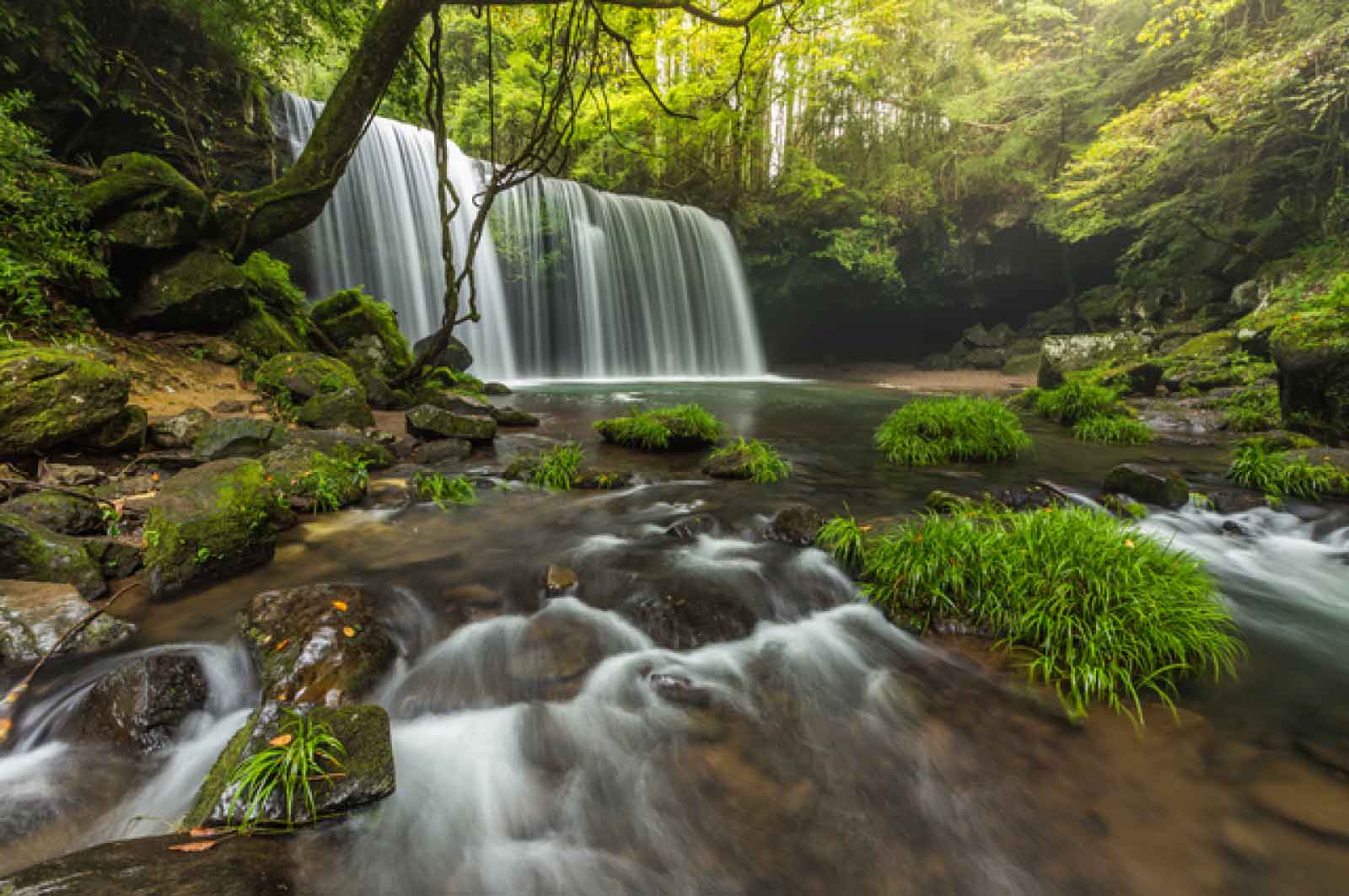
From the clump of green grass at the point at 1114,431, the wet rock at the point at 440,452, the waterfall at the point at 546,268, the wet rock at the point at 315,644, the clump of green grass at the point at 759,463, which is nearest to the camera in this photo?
the wet rock at the point at 315,644

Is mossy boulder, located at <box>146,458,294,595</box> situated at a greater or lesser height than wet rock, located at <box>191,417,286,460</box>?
lesser

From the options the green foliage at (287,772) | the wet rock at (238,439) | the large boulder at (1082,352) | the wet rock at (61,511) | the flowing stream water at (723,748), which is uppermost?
the large boulder at (1082,352)

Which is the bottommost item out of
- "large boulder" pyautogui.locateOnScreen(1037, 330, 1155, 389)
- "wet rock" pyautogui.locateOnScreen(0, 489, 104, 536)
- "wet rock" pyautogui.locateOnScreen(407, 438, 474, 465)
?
"wet rock" pyautogui.locateOnScreen(407, 438, 474, 465)

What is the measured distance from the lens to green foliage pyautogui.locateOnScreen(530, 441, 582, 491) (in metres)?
5.70

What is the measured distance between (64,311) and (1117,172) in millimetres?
19962

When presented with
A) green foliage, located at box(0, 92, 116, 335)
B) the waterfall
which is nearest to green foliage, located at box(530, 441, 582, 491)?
green foliage, located at box(0, 92, 116, 335)

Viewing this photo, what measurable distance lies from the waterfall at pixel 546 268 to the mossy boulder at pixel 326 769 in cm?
1466

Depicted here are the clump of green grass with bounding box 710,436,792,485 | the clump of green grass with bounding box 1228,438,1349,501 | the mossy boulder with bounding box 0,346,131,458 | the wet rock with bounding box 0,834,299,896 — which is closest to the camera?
the wet rock with bounding box 0,834,299,896

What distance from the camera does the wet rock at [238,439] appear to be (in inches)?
194

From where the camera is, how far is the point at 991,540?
333 centimetres

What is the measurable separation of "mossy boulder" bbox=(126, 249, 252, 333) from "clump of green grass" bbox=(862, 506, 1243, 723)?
8486 mm

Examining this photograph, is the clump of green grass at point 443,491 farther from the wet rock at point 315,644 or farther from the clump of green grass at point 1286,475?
the clump of green grass at point 1286,475

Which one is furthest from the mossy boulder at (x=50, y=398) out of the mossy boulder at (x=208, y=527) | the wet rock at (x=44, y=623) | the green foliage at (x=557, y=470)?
the green foliage at (x=557, y=470)

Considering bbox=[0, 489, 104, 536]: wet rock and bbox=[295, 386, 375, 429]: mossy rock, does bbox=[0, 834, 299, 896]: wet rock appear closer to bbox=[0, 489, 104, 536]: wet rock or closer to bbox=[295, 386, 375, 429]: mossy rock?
bbox=[0, 489, 104, 536]: wet rock
